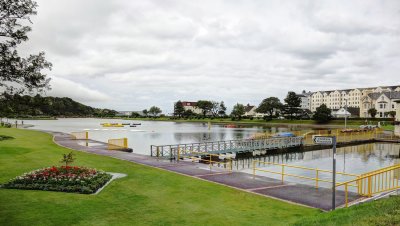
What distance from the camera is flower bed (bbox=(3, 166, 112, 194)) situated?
17.0 meters

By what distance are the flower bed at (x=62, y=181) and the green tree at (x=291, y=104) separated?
138 meters

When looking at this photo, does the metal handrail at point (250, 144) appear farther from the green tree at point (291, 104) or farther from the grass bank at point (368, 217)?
the green tree at point (291, 104)

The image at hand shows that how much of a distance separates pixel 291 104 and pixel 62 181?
5517 inches

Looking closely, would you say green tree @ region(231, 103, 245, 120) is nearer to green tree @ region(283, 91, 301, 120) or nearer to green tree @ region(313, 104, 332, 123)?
green tree @ region(283, 91, 301, 120)

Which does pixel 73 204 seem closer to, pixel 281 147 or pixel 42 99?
pixel 42 99

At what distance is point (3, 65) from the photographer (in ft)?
37.3

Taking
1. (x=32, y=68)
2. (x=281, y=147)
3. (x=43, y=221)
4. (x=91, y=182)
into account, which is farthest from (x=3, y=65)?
(x=281, y=147)

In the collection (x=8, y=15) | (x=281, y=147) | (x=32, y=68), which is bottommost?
(x=281, y=147)

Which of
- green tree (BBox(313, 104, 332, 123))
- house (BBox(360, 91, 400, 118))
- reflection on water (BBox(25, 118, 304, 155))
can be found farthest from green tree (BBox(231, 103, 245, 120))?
reflection on water (BBox(25, 118, 304, 155))

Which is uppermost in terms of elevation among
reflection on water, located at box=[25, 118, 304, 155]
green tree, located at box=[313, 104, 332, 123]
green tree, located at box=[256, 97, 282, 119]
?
green tree, located at box=[256, 97, 282, 119]

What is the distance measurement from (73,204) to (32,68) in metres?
6.38

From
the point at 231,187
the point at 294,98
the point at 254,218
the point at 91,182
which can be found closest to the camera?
the point at 254,218

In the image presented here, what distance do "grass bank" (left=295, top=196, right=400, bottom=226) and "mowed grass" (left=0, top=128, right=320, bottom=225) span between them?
1537 mm

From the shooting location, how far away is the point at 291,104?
14862cm
